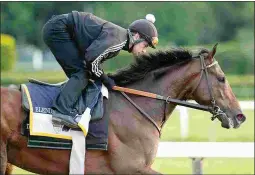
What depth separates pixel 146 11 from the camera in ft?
136

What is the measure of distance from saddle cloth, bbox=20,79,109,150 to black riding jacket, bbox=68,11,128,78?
0.87 feet

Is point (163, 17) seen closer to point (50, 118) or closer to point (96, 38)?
point (96, 38)

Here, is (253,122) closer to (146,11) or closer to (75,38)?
(75,38)

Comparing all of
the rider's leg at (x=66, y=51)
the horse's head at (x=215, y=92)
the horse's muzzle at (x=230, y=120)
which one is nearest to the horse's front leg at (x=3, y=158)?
the rider's leg at (x=66, y=51)

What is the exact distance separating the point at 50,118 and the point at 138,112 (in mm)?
817

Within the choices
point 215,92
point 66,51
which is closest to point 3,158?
point 66,51

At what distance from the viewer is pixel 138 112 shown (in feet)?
23.8

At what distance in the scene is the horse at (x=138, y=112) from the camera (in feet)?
22.5

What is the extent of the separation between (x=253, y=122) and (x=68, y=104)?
1402cm

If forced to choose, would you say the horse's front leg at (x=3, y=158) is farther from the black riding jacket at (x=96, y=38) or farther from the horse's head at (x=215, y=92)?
the horse's head at (x=215, y=92)

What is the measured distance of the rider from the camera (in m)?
6.94

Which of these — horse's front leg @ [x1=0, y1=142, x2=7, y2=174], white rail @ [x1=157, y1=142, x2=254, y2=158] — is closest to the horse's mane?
horse's front leg @ [x1=0, y1=142, x2=7, y2=174]

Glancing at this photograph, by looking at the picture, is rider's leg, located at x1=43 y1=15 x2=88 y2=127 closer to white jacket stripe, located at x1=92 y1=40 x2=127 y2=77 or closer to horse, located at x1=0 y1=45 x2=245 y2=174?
white jacket stripe, located at x1=92 y1=40 x2=127 y2=77

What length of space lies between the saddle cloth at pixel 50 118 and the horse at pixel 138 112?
0.06 metres
